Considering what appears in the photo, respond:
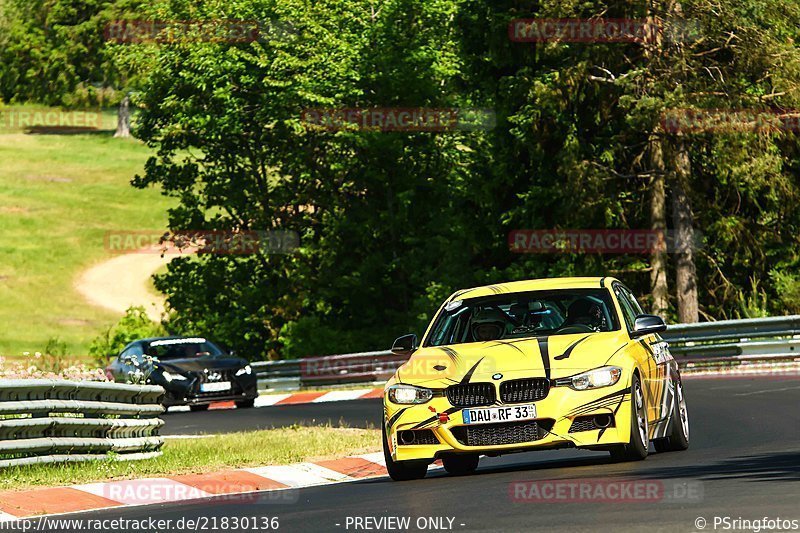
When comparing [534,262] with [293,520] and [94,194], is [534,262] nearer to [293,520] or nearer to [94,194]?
[293,520]

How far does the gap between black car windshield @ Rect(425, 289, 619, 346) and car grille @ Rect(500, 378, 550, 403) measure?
108 centimetres

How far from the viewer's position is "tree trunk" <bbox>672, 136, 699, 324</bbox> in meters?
38.3

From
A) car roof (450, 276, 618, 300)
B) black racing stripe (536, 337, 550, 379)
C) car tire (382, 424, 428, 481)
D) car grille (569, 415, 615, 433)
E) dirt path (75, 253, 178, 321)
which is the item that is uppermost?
car roof (450, 276, 618, 300)

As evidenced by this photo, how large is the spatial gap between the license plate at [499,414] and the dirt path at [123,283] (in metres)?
61.1

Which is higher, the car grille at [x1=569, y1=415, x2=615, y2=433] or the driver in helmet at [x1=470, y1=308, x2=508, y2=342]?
the driver in helmet at [x1=470, y1=308, x2=508, y2=342]

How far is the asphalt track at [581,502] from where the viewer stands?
9617mm

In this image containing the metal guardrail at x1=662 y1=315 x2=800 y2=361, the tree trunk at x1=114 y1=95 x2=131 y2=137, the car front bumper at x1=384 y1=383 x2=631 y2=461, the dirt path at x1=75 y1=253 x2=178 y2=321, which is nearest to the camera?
the car front bumper at x1=384 y1=383 x2=631 y2=461

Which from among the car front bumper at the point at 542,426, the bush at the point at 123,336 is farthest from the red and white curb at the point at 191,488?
the bush at the point at 123,336

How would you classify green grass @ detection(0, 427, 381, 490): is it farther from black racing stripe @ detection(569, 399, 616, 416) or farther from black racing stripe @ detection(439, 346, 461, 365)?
black racing stripe @ detection(569, 399, 616, 416)

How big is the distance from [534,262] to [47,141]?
8751 centimetres

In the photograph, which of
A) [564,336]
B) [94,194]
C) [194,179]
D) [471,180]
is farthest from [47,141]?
[564,336]

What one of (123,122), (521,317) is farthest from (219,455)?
(123,122)

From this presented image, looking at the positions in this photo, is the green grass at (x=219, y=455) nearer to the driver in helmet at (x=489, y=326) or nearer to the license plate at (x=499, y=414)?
the driver in helmet at (x=489, y=326)

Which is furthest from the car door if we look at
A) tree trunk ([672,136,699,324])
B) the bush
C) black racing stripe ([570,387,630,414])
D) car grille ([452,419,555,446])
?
the bush
